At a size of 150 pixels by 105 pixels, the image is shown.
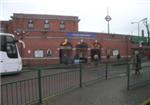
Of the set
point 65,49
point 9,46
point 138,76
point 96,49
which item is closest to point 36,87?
point 138,76

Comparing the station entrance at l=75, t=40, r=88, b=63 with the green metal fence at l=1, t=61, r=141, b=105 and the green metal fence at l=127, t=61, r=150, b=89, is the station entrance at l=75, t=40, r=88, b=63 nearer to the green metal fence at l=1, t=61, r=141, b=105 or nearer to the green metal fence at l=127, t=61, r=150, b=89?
the green metal fence at l=1, t=61, r=141, b=105

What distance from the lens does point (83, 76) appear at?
1391 cm

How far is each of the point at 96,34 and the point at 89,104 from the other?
138ft

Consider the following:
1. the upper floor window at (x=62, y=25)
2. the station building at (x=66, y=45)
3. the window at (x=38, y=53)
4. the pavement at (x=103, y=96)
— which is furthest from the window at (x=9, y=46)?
the upper floor window at (x=62, y=25)

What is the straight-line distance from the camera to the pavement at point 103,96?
1027cm

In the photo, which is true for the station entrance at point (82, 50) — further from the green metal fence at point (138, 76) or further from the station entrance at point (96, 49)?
the green metal fence at point (138, 76)

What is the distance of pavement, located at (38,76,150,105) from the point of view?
33.7 ft

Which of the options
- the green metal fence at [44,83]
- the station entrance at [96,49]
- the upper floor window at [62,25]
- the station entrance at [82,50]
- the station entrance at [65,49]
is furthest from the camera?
the upper floor window at [62,25]

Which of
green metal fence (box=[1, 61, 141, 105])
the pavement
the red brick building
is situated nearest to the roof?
the red brick building

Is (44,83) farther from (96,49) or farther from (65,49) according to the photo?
(96,49)

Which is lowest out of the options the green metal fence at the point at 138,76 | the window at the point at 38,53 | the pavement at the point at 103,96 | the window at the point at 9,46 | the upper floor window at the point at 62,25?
the pavement at the point at 103,96

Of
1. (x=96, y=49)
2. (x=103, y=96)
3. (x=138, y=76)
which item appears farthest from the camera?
(x=96, y=49)

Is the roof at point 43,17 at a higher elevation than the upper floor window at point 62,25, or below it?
higher

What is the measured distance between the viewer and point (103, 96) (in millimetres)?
11438
